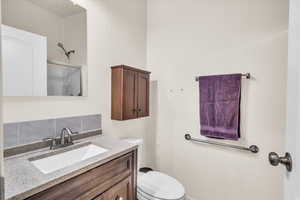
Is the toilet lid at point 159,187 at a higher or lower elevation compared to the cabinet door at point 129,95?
lower

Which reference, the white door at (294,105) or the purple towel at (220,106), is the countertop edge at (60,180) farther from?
the purple towel at (220,106)

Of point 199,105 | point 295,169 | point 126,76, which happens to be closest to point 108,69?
point 126,76

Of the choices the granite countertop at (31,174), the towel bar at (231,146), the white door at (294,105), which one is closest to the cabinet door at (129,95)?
the granite countertop at (31,174)

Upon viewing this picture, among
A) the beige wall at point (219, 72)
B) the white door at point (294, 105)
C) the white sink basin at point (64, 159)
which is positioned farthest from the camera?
the beige wall at point (219, 72)

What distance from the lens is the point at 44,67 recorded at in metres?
1.12

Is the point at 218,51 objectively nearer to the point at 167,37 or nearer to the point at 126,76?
the point at 167,37

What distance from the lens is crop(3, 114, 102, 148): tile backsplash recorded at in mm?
932

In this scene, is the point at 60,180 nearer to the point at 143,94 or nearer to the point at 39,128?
the point at 39,128

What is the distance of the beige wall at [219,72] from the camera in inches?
54.9

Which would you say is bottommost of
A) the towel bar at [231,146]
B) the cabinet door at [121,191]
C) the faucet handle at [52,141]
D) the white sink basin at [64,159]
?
the cabinet door at [121,191]

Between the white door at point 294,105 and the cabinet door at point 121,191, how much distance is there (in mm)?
915

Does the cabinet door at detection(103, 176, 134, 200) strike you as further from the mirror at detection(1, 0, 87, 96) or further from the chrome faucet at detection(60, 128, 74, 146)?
the mirror at detection(1, 0, 87, 96)

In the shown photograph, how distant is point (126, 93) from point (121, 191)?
88 cm

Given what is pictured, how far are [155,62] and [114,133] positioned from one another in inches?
43.3
